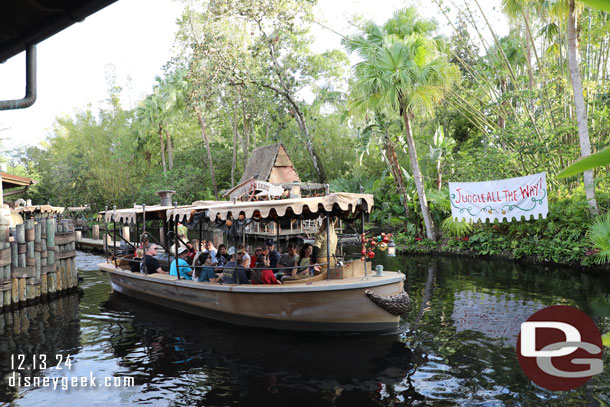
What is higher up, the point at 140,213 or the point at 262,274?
the point at 140,213

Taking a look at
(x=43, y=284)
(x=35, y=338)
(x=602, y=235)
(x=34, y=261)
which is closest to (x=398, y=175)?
(x=602, y=235)

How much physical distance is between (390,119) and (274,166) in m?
10.3

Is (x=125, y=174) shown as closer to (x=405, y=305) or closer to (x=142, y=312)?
(x=142, y=312)

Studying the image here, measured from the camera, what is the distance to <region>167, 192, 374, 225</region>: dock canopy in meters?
9.59

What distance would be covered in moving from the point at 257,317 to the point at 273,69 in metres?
22.0

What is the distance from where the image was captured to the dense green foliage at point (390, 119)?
18234 millimetres

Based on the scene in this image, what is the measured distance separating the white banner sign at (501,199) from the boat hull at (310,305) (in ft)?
32.6

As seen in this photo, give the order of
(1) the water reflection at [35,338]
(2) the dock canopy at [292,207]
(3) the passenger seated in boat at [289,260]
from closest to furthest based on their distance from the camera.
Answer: (1) the water reflection at [35,338]
(2) the dock canopy at [292,207]
(3) the passenger seated in boat at [289,260]

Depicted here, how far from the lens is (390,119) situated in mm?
24453

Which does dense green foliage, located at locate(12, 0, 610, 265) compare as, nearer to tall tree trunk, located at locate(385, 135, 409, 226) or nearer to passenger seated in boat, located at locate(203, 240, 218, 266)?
tall tree trunk, located at locate(385, 135, 409, 226)

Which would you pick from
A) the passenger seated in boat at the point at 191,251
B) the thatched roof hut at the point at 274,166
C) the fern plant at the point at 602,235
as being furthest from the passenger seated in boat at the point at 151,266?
the thatched roof hut at the point at 274,166

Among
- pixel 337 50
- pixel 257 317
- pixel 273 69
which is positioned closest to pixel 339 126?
pixel 337 50

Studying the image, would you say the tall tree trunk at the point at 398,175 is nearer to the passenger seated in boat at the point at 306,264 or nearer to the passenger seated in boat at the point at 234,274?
the passenger seated in boat at the point at 306,264

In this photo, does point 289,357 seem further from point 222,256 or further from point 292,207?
point 222,256
